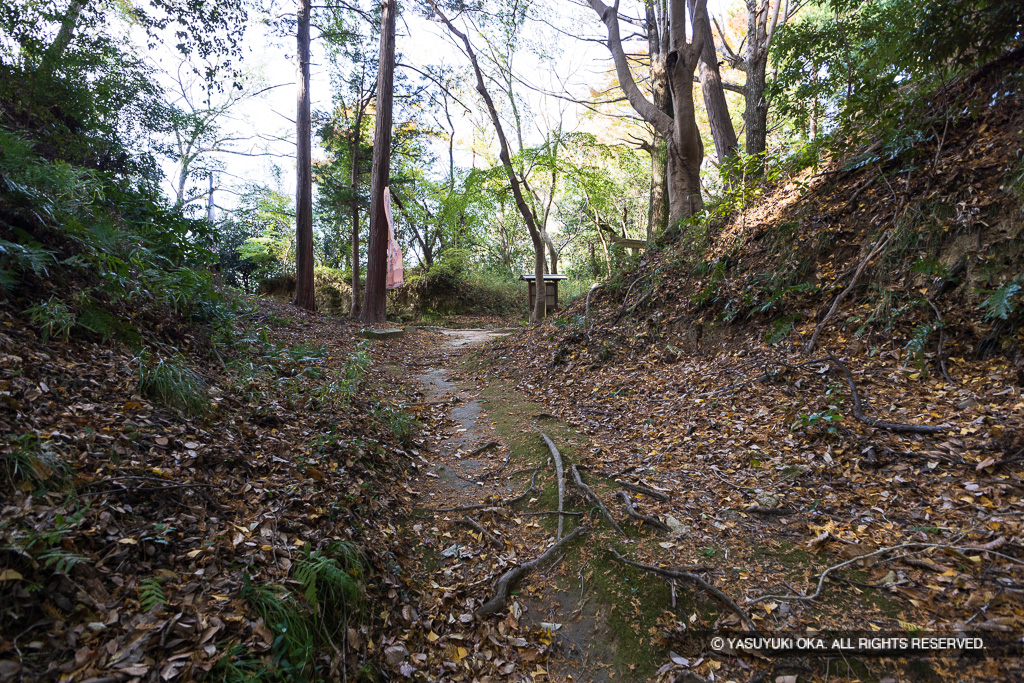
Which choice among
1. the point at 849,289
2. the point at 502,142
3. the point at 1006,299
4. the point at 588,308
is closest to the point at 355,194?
the point at 502,142

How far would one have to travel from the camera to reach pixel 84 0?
6.01 metres

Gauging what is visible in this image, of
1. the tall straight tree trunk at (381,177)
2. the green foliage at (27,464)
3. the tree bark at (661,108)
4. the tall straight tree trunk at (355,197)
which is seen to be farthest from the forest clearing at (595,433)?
→ the tall straight tree trunk at (355,197)

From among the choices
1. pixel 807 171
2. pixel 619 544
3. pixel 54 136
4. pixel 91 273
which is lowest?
pixel 619 544

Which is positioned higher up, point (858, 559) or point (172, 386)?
point (172, 386)

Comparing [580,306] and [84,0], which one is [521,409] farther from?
[84,0]

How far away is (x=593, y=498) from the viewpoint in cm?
364

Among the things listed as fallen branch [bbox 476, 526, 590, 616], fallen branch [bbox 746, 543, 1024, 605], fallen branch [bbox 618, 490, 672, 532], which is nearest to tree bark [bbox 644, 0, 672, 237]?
fallen branch [bbox 618, 490, 672, 532]

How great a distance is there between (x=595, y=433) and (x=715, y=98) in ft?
29.5

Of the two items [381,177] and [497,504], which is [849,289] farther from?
→ [381,177]

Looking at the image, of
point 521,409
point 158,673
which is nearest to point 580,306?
point 521,409

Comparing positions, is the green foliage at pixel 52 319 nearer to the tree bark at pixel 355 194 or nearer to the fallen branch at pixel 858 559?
the fallen branch at pixel 858 559

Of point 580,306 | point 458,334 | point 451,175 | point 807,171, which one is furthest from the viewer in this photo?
point 451,175

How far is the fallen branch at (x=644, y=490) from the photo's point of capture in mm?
3644

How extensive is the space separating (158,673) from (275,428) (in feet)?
7.98
